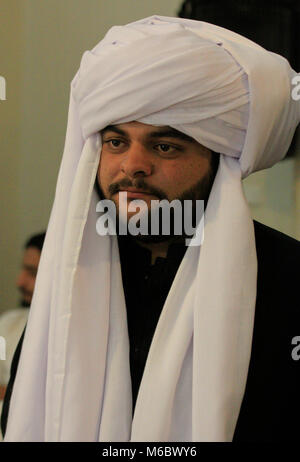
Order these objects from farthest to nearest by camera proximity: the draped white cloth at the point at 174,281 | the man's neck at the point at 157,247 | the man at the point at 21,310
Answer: the man at the point at 21,310 → the man's neck at the point at 157,247 → the draped white cloth at the point at 174,281

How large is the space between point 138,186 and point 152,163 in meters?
0.04

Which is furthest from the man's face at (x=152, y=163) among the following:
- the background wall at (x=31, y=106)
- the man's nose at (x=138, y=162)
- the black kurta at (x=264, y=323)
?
the background wall at (x=31, y=106)

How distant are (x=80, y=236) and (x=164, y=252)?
0.46ft

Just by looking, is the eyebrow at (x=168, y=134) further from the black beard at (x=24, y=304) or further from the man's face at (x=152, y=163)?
the black beard at (x=24, y=304)

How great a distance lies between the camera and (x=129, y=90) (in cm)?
108

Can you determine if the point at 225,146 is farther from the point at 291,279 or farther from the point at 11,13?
the point at 11,13

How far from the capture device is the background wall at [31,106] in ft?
4.82

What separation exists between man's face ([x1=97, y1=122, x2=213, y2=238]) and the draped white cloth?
2cm

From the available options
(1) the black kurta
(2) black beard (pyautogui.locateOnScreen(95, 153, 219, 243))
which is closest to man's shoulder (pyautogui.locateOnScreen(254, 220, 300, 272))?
(1) the black kurta

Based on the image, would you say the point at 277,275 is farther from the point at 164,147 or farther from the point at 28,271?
the point at 28,271

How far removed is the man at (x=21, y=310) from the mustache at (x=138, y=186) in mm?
391

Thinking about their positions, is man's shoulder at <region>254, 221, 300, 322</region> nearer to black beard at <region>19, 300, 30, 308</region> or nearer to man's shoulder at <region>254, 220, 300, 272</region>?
man's shoulder at <region>254, 220, 300, 272</region>

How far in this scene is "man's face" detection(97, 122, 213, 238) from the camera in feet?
3.63
